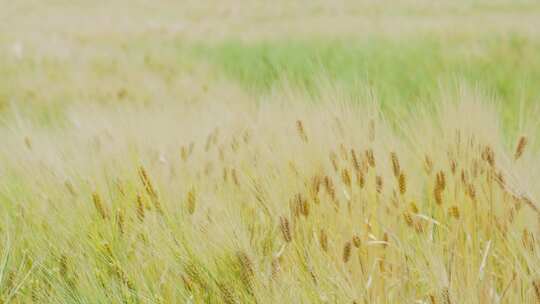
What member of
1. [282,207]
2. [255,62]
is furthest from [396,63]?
[282,207]

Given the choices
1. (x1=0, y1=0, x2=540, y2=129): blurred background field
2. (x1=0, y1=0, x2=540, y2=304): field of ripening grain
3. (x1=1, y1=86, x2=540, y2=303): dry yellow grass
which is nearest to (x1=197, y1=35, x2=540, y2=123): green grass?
(x1=0, y1=0, x2=540, y2=129): blurred background field

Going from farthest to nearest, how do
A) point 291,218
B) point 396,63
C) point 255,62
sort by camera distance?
1. point 255,62
2. point 396,63
3. point 291,218

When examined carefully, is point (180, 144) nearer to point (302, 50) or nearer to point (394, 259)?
point (394, 259)

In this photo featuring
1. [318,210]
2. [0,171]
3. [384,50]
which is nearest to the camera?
[318,210]

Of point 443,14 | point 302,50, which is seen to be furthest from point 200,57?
point 443,14

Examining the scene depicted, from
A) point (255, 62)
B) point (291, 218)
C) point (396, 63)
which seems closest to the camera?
point (291, 218)

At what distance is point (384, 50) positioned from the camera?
4.33 metres

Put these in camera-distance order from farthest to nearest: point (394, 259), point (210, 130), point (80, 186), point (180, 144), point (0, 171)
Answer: point (210, 130) → point (180, 144) → point (0, 171) → point (80, 186) → point (394, 259)

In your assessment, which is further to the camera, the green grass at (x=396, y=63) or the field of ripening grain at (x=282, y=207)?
Result: the green grass at (x=396, y=63)

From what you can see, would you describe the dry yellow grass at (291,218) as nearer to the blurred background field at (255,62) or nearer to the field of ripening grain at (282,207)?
the field of ripening grain at (282,207)

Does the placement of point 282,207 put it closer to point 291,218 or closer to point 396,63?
point 291,218

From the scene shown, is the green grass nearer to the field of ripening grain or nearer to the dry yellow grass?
the field of ripening grain

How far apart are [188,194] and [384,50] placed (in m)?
3.35

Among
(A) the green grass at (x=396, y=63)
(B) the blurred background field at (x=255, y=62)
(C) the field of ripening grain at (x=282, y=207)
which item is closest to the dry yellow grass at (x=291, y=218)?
(C) the field of ripening grain at (x=282, y=207)
